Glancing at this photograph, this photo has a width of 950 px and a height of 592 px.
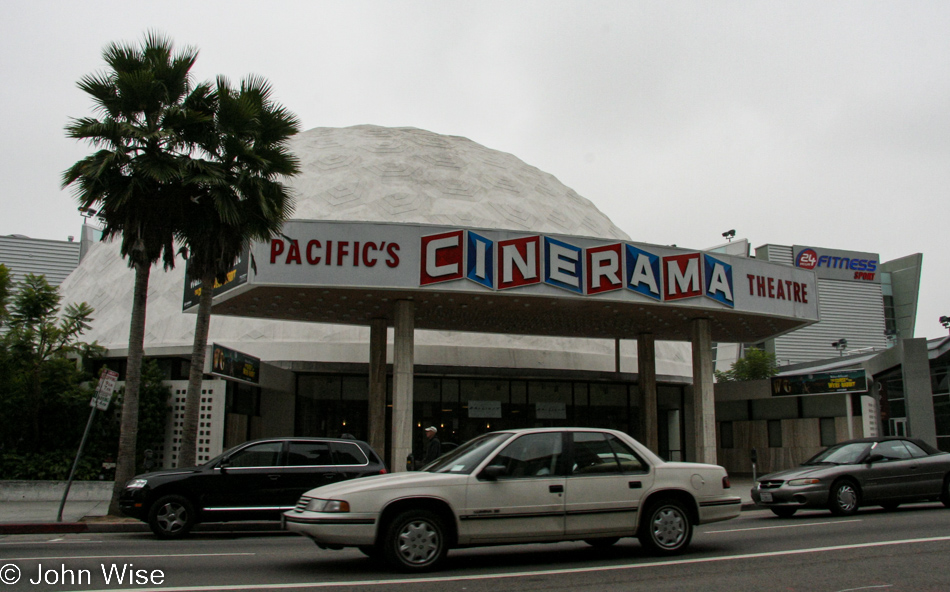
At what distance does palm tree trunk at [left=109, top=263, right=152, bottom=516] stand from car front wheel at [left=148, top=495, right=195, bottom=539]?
3.30 metres

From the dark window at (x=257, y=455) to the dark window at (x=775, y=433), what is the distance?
2478 centimetres

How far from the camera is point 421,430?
28797 millimetres

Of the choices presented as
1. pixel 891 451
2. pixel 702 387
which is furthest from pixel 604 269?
pixel 891 451

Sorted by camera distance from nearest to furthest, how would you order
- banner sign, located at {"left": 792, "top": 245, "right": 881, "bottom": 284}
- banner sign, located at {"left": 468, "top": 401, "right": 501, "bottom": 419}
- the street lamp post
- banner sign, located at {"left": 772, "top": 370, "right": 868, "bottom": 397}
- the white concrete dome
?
1. the white concrete dome
2. banner sign, located at {"left": 772, "top": 370, "right": 868, "bottom": 397}
3. banner sign, located at {"left": 468, "top": 401, "right": 501, "bottom": 419}
4. the street lamp post
5. banner sign, located at {"left": 792, "top": 245, "right": 881, "bottom": 284}

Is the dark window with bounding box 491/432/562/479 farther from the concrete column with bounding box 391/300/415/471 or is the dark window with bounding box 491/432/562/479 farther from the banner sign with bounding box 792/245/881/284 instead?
the banner sign with bounding box 792/245/881/284

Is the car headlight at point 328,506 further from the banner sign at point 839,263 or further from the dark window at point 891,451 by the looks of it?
the banner sign at point 839,263

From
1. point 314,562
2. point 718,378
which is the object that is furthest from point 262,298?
point 718,378

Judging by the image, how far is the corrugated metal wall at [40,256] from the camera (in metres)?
60.9

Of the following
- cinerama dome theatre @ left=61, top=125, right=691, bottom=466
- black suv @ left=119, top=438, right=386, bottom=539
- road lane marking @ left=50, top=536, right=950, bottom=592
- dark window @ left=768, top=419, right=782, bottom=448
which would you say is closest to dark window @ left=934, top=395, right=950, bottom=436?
dark window @ left=768, top=419, right=782, bottom=448

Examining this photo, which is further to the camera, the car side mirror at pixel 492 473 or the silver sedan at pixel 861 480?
the silver sedan at pixel 861 480

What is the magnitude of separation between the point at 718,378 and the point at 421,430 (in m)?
34.0

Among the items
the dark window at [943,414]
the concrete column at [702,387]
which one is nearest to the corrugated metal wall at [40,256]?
the concrete column at [702,387]

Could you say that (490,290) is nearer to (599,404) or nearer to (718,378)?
(599,404)

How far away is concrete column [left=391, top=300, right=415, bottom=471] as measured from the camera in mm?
20500
